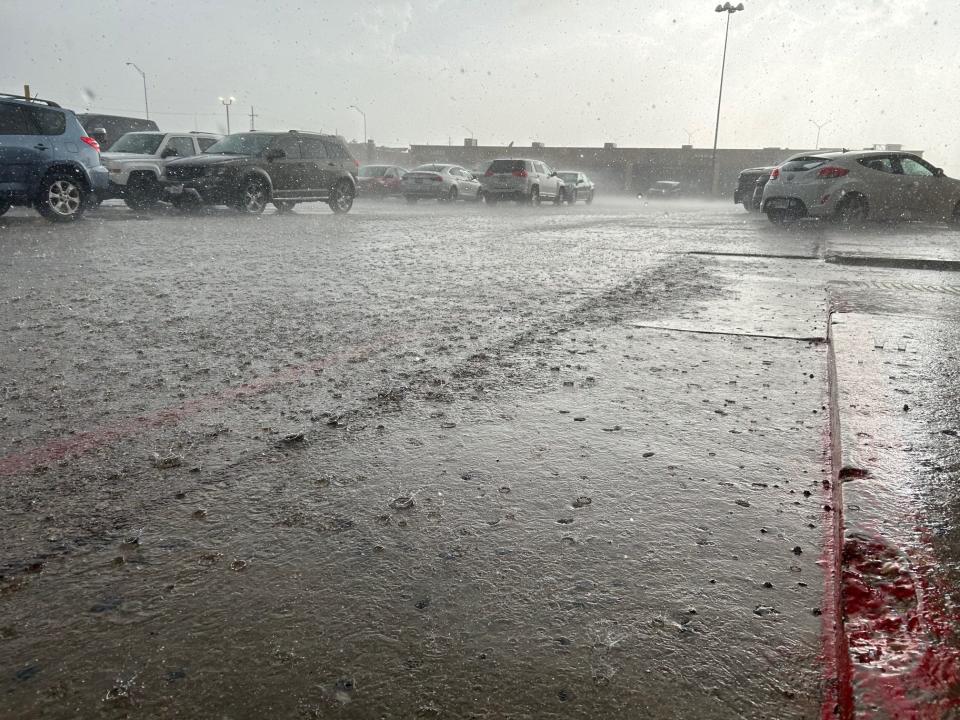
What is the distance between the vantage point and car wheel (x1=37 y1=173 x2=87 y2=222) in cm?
1188

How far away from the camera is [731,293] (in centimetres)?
612

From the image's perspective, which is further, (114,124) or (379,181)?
(379,181)

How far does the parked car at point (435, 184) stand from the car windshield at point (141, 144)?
1070 cm

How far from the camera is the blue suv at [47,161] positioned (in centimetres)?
1131

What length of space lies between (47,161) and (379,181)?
785 inches

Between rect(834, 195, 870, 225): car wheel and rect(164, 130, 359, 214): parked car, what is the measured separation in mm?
11529

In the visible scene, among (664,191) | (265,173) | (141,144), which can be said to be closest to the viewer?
(265,173)

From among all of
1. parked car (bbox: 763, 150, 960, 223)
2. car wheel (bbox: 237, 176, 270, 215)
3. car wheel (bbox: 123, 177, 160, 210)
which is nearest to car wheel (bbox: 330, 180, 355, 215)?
car wheel (bbox: 237, 176, 270, 215)

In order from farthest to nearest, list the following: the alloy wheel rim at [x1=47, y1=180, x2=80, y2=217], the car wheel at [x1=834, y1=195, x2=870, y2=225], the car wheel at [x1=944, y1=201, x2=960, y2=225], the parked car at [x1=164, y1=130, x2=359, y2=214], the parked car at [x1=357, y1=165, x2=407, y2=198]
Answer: the parked car at [x1=357, y1=165, x2=407, y2=198], the parked car at [x1=164, y1=130, x2=359, y2=214], the car wheel at [x1=944, y1=201, x2=960, y2=225], the car wheel at [x1=834, y1=195, x2=870, y2=225], the alloy wheel rim at [x1=47, y1=180, x2=80, y2=217]

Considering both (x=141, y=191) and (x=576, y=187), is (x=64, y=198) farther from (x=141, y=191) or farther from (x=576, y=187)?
(x=576, y=187)

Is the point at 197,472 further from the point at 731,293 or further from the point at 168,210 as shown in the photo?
the point at 168,210

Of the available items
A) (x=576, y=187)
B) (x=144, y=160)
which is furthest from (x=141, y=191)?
(x=576, y=187)

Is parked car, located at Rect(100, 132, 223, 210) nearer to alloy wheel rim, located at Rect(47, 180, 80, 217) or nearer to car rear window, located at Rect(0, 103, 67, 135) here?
alloy wheel rim, located at Rect(47, 180, 80, 217)

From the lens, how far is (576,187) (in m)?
31.7
